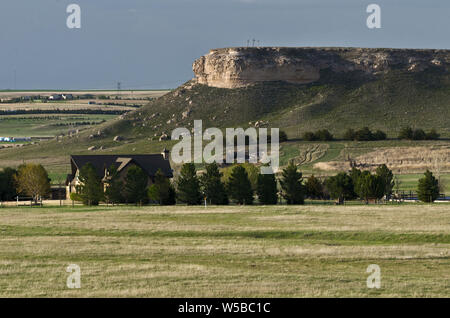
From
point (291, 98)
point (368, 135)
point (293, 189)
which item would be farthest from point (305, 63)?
point (293, 189)

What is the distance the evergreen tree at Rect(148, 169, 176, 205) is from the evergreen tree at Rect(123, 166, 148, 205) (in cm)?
66

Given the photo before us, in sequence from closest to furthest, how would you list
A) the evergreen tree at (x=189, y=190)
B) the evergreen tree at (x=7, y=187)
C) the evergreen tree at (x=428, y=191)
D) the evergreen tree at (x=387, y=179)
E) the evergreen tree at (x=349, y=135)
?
the evergreen tree at (x=189, y=190) → the evergreen tree at (x=428, y=191) → the evergreen tree at (x=387, y=179) → the evergreen tree at (x=7, y=187) → the evergreen tree at (x=349, y=135)

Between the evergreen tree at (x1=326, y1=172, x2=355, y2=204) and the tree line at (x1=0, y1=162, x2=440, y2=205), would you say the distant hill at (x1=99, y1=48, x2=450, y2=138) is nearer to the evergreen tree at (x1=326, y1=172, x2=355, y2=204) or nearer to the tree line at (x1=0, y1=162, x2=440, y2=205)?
the evergreen tree at (x1=326, y1=172, x2=355, y2=204)

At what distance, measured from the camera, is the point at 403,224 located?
171ft

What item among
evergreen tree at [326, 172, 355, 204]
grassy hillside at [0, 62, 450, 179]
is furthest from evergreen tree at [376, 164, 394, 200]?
grassy hillside at [0, 62, 450, 179]

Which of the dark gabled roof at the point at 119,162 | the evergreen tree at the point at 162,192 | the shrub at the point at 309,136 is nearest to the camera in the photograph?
the evergreen tree at the point at 162,192

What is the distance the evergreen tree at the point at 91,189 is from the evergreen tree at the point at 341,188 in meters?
21.0

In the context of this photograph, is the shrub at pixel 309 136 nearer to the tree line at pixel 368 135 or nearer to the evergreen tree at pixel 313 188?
the tree line at pixel 368 135

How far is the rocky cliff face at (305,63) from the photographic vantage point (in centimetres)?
16438

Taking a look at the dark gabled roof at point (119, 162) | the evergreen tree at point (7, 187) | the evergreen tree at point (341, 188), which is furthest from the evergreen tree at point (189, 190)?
the evergreen tree at point (7, 187)

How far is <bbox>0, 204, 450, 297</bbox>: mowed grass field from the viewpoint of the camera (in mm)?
30484

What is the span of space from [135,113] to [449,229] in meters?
127
